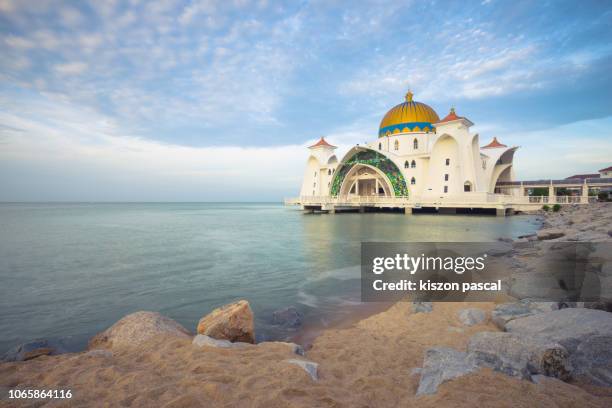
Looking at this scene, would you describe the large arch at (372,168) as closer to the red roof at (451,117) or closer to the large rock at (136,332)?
the red roof at (451,117)

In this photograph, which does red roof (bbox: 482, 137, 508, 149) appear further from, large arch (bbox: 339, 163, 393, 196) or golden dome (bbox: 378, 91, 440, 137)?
A: large arch (bbox: 339, 163, 393, 196)

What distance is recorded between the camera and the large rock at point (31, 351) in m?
4.06

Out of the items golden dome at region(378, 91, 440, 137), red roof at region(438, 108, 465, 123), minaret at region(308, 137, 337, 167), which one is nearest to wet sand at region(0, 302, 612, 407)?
red roof at region(438, 108, 465, 123)

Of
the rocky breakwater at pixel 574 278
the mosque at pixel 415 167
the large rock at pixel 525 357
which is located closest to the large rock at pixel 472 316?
the rocky breakwater at pixel 574 278

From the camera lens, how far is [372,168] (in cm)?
4072

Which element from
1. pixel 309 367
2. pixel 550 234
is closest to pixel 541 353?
pixel 309 367

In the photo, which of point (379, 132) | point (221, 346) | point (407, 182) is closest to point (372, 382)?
point (221, 346)

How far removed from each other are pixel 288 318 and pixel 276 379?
112 inches

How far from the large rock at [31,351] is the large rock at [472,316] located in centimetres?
601

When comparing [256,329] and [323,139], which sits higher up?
[323,139]

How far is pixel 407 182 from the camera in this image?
3806 cm

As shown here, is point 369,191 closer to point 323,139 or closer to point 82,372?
point 323,139

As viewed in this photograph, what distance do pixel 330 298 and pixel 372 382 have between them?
4068 millimetres

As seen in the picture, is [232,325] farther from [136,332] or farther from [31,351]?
[31,351]
